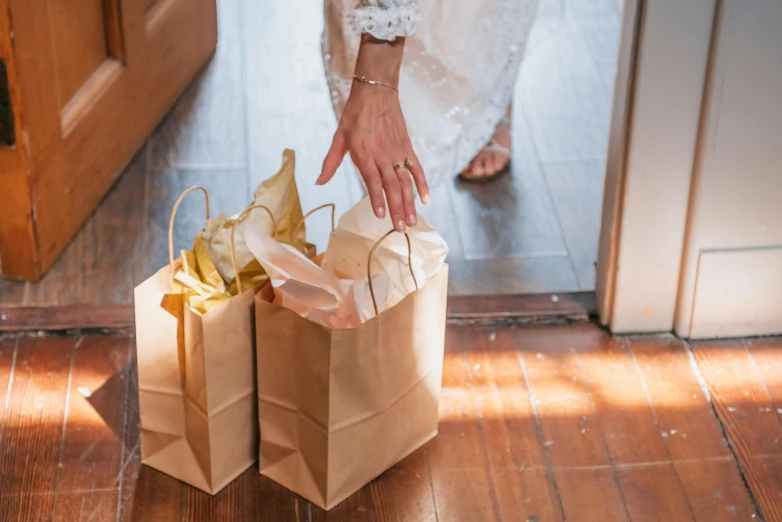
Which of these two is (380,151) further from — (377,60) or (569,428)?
(569,428)

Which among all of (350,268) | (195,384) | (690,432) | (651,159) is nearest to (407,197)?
(350,268)

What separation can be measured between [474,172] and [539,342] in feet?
1.71

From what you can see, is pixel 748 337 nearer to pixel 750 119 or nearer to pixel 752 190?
pixel 752 190

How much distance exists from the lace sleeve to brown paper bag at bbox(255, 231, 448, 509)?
0.33 m

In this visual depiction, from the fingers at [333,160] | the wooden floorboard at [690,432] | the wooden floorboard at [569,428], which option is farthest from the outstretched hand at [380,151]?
the wooden floorboard at [690,432]

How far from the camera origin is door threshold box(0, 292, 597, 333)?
5.63ft

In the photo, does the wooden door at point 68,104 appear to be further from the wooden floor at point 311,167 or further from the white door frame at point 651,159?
the white door frame at point 651,159

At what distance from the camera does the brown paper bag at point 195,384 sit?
131 centimetres

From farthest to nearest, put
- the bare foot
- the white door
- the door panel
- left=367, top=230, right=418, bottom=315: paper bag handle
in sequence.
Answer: the bare foot < the door panel < the white door < left=367, top=230, right=418, bottom=315: paper bag handle

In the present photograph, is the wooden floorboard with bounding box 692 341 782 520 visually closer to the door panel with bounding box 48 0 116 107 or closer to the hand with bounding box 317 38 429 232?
the hand with bounding box 317 38 429 232

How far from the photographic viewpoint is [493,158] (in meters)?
2.14

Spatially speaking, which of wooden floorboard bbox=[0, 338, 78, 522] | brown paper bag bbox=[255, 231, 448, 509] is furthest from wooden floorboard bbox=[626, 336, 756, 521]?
wooden floorboard bbox=[0, 338, 78, 522]

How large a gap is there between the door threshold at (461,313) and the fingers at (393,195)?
49cm

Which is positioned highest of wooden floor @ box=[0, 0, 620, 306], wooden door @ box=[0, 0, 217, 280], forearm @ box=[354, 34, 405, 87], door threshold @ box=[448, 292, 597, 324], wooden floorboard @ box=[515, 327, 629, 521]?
forearm @ box=[354, 34, 405, 87]
